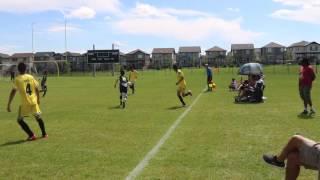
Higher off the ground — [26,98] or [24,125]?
[26,98]

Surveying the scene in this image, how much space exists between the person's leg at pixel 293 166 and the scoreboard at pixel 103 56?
75.6 metres

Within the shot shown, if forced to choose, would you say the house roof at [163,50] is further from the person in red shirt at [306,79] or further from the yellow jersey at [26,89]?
the yellow jersey at [26,89]

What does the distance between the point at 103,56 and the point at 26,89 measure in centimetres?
7037

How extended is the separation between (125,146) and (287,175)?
519cm

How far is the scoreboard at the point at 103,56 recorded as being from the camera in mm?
81312

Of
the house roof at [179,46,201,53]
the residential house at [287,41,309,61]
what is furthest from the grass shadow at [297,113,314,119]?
the house roof at [179,46,201,53]

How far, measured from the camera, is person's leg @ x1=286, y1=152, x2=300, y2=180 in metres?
6.23

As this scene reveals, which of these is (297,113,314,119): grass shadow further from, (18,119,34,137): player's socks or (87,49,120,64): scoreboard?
(87,49,120,64): scoreboard

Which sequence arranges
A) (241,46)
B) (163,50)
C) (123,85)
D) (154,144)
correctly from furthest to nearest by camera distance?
1. (163,50)
2. (241,46)
3. (123,85)
4. (154,144)

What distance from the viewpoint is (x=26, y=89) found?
1195 cm

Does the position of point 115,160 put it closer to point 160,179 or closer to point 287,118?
point 160,179

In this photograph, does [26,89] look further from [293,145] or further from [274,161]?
[293,145]

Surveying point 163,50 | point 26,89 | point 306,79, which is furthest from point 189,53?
point 26,89

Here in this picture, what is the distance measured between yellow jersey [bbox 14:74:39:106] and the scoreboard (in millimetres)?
69313
